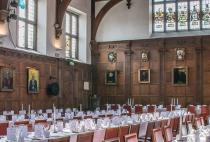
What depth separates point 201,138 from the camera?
5.13 metres

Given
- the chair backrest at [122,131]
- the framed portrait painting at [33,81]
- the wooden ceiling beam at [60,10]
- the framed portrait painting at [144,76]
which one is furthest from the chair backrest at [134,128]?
the framed portrait painting at [144,76]

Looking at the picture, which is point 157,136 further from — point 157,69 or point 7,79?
point 157,69

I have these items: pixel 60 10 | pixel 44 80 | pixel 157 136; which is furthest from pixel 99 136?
pixel 60 10

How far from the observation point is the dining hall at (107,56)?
1664 cm

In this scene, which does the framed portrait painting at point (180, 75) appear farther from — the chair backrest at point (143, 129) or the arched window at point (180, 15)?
the chair backrest at point (143, 129)

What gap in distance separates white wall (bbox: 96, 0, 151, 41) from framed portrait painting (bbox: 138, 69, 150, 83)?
1963 millimetres

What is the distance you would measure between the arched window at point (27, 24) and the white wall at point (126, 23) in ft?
18.0

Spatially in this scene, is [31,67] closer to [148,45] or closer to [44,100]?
[44,100]

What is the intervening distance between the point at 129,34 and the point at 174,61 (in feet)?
10.3

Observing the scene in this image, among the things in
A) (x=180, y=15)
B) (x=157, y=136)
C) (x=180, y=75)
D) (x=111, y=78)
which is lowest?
(x=157, y=136)

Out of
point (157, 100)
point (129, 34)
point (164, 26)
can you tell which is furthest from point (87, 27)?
point (157, 100)

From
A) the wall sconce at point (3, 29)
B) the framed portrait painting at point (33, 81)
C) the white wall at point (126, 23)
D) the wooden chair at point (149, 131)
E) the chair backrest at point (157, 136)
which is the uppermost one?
the white wall at point (126, 23)

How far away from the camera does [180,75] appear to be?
→ 67.1ft

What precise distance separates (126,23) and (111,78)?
3300mm
